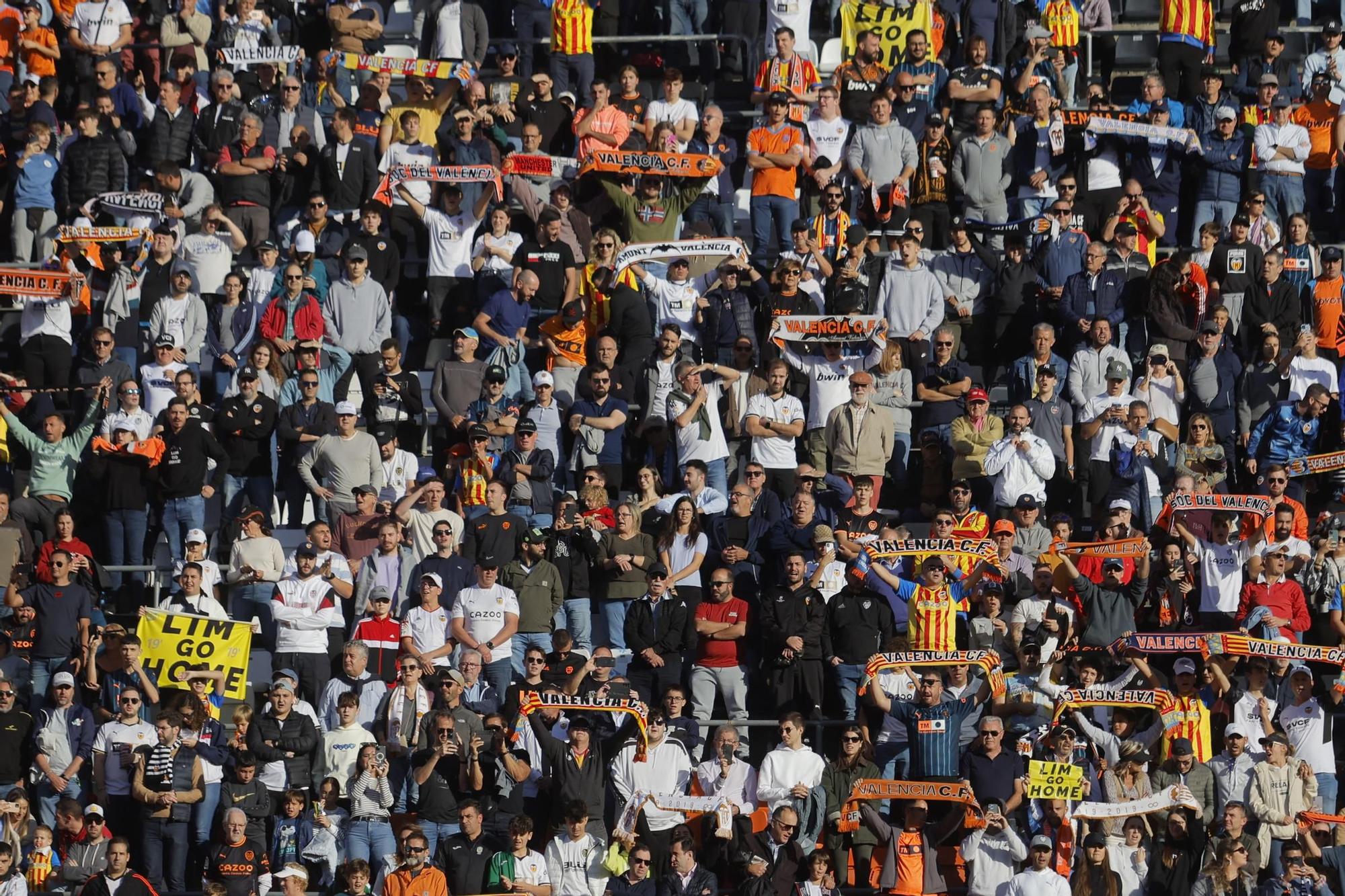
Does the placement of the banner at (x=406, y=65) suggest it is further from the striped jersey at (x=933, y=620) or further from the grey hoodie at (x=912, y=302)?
the striped jersey at (x=933, y=620)

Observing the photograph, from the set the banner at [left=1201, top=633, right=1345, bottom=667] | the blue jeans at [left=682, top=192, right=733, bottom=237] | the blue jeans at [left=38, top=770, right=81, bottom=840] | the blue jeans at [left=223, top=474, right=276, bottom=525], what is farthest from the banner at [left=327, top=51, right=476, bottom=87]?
the banner at [left=1201, top=633, right=1345, bottom=667]

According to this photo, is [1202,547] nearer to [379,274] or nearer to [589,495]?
[589,495]

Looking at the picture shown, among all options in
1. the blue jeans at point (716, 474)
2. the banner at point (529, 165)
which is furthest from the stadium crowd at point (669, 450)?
the banner at point (529, 165)

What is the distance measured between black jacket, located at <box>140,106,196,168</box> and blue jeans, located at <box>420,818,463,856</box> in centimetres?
801

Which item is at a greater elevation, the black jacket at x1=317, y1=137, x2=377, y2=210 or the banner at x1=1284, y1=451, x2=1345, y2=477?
the black jacket at x1=317, y1=137, x2=377, y2=210

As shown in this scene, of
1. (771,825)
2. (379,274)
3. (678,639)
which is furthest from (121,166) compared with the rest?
(771,825)

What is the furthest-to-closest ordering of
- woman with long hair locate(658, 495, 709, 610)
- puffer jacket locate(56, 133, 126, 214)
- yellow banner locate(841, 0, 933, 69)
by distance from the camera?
1. yellow banner locate(841, 0, 933, 69)
2. puffer jacket locate(56, 133, 126, 214)
3. woman with long hair locate(658, 495, 709, 610)

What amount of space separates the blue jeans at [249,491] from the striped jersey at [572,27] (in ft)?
19.4

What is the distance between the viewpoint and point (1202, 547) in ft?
63.1

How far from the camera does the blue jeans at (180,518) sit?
20047mm

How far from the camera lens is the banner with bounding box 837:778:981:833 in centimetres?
1742

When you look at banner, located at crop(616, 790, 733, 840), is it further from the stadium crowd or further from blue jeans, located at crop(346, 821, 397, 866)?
blue jeans, located at crop(346, 821, 397, 866)

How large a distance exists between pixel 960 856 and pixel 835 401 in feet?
14.5

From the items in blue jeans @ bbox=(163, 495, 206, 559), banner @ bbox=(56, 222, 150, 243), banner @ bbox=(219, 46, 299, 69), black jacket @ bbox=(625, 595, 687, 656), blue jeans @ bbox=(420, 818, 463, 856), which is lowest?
blue jeans @ bbox=(420, 818, 463, 856)
